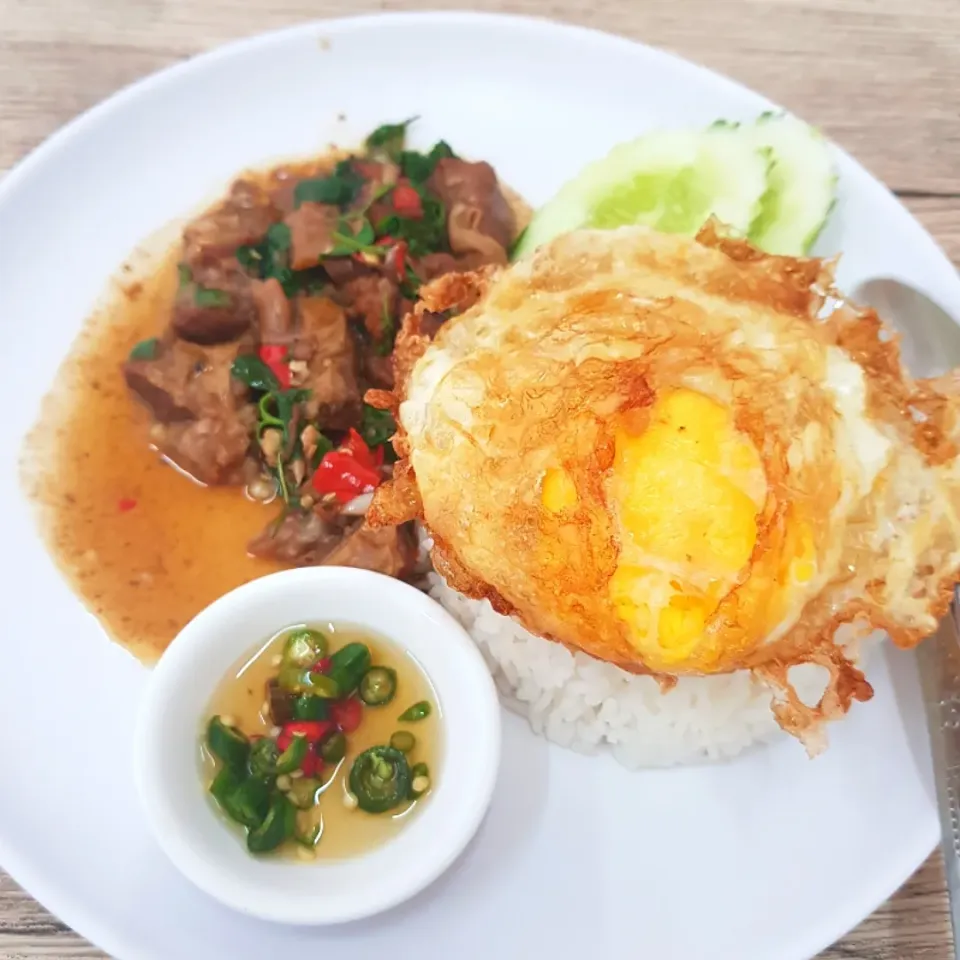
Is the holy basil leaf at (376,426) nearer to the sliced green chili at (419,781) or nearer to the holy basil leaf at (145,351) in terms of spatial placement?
the holy basil leaf at (145,351)

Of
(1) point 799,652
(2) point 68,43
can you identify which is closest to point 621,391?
(1) point 799,652

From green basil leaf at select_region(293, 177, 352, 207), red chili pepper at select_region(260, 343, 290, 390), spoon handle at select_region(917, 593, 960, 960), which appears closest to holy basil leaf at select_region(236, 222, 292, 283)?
green basil leaf at select_region(293, 177, 352, 207)

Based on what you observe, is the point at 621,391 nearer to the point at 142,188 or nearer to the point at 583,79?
the point at 583,79

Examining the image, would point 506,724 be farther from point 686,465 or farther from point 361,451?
point 686,465

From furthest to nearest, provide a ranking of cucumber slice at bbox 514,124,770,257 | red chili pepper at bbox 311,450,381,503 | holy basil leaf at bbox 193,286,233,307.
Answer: holy basil leaf at bbox 193,286,233,307, red chili pepper at bbox 311,450,381,503, cucumber slice at bbox 514,124,770,257

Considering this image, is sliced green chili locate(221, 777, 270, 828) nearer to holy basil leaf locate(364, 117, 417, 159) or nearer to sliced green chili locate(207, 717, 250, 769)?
sliced green chili locate(207, 717, 250, 769)

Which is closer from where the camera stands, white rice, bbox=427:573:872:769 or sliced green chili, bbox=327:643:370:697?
sliced green chili, bbox=327:643:370:697
